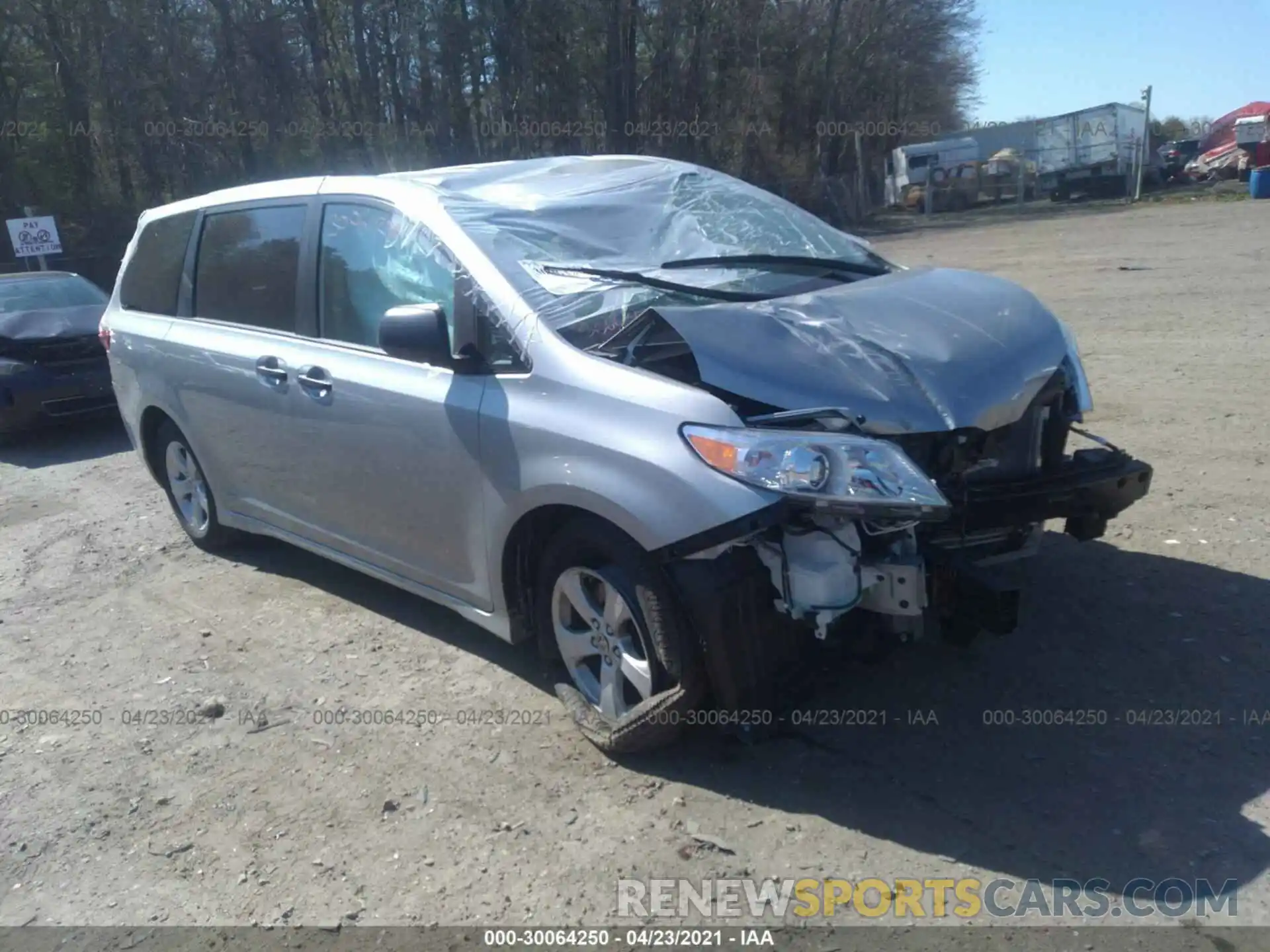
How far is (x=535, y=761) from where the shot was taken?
387cm

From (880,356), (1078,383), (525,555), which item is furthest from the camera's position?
(1078,383)

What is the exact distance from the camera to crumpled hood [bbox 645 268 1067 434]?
350 cm

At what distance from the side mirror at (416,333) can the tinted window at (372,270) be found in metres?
0.19

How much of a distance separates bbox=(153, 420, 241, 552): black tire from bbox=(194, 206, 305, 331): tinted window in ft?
2.67

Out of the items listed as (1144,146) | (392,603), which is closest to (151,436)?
(392,603)

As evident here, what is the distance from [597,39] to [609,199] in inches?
1217

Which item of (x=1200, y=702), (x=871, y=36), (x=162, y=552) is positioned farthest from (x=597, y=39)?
(x=1200, y=702)

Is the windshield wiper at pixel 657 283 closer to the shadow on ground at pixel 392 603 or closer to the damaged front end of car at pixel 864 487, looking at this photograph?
the damaged front end of car at pixel 864 487

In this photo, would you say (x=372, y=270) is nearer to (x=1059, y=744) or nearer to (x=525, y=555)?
(x=525, y=555)

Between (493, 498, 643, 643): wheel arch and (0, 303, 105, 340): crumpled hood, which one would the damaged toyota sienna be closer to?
(493, 498, 643, 643): wheel arch

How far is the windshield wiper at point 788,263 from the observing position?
439 cm

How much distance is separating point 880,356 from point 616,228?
Answer: 1.42 m

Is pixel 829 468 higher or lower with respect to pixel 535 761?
higher

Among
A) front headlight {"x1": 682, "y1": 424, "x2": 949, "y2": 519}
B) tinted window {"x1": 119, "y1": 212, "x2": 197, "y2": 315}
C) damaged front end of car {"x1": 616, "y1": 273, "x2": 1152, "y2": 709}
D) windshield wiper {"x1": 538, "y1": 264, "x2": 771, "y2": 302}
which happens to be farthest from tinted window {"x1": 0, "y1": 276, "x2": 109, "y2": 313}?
front headlight {"x1": 682, "y1": 424, "x2": 949, "y2": 519}
